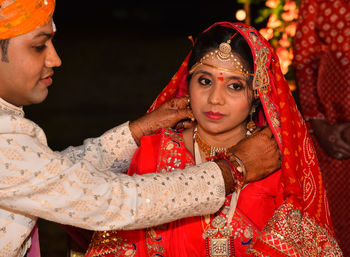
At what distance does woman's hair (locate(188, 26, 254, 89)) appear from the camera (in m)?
2.58

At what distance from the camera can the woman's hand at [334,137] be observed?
3521 mm

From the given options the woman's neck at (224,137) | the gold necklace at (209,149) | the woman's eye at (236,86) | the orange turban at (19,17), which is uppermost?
the orange turban at (19,17)

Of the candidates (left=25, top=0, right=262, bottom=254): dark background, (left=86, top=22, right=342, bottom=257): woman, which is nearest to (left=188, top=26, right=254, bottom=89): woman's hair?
(left=86, top=22, right=342, bottom=257): woman

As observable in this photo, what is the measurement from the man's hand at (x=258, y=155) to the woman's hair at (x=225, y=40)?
31cm

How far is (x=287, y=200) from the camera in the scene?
2.46m

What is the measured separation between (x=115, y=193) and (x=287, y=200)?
88 centimetres

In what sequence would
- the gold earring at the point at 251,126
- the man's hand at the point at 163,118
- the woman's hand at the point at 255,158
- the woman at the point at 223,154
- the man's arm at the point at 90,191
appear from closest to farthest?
1. the man's arm at the point at 90,191
2. the woman's hand at the point at 255,158
3. the woman at the point at 223,154
4. the gold earring at the point at 251,126
5. the man's hand at the point at 163,118

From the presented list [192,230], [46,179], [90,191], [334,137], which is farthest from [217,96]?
[334,137]

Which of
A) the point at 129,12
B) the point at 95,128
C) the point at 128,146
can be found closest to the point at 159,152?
the point at 128,146

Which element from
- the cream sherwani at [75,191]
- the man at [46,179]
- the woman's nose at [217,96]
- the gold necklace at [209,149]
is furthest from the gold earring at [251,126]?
the cream sherwani at [75,191]

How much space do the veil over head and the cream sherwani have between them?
356 mm

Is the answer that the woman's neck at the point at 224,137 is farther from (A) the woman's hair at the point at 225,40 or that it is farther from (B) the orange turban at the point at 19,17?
(B) the orange turban at the point at 19,17

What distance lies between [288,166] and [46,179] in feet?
3.82

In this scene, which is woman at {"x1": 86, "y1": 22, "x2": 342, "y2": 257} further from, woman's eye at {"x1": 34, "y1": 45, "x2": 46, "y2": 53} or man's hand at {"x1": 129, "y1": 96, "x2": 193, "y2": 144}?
woman's eye at {"x1": 34, "y1": 45, "x2": 46, "y2": 53}
